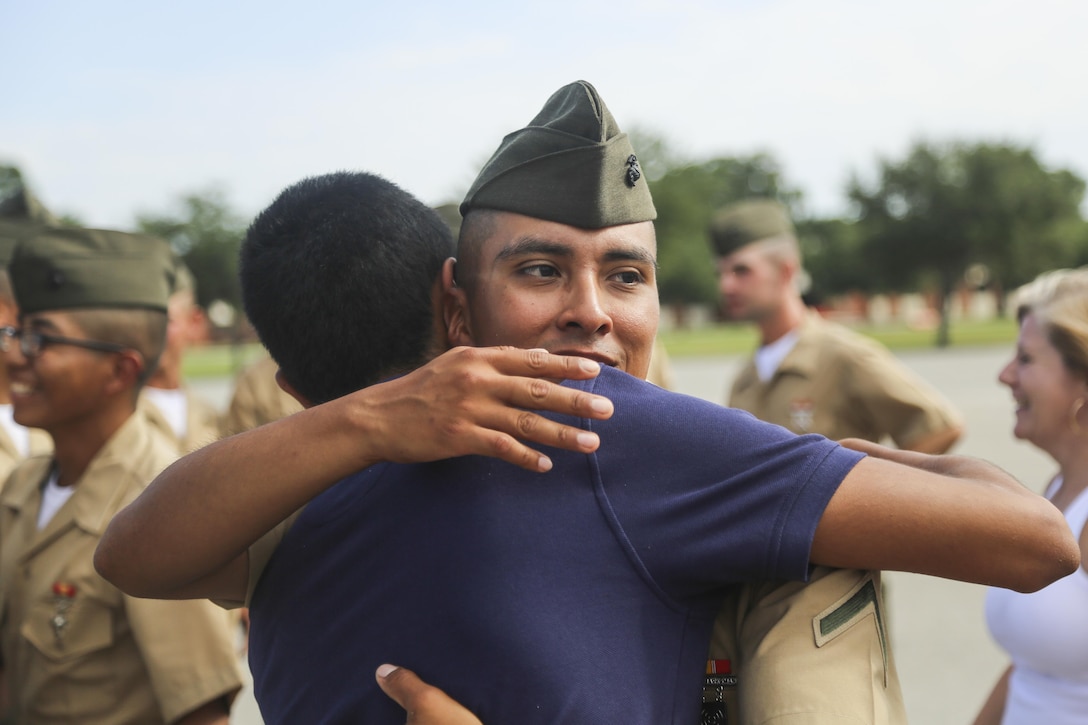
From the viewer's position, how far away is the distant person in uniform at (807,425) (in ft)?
4.80

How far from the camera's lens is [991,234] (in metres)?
38.4

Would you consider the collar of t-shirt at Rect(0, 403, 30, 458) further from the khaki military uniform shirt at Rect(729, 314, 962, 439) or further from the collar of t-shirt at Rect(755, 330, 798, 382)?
the collar of t-shirt at Rect(755, 330, 798, 382)

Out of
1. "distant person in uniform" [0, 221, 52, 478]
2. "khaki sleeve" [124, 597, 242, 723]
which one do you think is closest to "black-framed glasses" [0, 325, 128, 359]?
"khaki sleeve" [124, 597, 242, 723]

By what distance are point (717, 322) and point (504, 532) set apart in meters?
84.1

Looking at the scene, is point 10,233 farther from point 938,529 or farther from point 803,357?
point 938,529

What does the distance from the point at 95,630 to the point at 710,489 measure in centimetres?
209

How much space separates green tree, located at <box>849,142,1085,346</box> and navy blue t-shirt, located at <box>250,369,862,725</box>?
1487 inches

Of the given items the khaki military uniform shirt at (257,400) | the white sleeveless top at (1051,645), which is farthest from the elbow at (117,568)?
the khaki military uniform shirt at (257,400)

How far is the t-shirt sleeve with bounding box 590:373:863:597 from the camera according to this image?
1.39m

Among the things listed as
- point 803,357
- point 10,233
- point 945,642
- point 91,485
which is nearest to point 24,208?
point 10,233

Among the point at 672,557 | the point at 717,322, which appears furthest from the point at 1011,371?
the point at 717,322

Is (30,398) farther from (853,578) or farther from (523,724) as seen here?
(853,578)

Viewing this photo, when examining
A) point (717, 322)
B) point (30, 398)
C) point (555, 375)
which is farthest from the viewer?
point (717, 322)

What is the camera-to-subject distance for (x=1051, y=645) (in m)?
2.75
